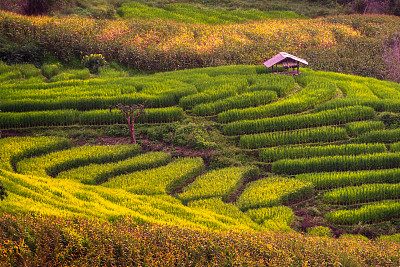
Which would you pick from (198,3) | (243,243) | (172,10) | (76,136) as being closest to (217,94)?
(76,136)

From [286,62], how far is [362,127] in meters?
5.13

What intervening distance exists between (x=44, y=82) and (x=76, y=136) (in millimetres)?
4599

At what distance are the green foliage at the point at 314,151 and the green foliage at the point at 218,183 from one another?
0.82m

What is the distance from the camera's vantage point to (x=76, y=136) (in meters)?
12.5

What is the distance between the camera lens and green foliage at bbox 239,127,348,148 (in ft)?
39.9

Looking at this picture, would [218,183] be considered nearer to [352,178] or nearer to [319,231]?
[319,231]

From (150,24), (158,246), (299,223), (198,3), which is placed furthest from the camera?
(198,3)

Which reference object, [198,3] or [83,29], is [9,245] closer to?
[83,29]

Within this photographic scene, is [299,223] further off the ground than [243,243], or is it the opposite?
[243,243]

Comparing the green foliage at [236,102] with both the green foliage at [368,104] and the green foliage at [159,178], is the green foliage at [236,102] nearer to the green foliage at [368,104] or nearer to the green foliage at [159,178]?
the green foliage at [368,104]

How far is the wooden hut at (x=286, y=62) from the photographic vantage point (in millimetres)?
15758

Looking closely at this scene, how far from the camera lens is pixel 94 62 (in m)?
17.9

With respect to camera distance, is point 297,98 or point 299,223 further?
point 297,98

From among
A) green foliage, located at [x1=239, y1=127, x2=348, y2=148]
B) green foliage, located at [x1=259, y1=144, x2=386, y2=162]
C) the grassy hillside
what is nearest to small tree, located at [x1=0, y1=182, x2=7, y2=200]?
the grassy hillside
